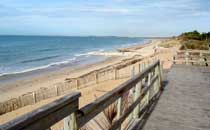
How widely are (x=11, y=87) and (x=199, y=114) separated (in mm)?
16973

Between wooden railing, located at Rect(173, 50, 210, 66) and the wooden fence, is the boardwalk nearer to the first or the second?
wooden railing, located at Rect(173, 50, 210, 66)

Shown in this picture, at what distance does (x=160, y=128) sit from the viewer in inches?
173

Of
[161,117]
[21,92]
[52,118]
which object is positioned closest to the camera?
[52,118]

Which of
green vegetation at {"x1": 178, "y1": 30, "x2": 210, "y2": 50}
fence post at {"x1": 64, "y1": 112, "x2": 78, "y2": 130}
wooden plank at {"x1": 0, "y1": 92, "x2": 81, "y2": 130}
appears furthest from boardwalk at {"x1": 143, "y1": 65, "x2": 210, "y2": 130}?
green vegetation at {"x1": 178, "y1": 30, "x2": 210, "y2": 50}

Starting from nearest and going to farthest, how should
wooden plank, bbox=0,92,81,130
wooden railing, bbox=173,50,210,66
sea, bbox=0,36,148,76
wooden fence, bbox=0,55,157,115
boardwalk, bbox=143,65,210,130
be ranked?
wooden plank, bbox=0,92,81,130 < boardwalk, bbox=143,65,210,130 < wooden fence, bbox=0,55,157,115 < wooden railing, bbox=173,50,210,66 < sea, bbox=0,36,148,76

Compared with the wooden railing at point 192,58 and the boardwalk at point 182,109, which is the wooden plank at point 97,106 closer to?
the boardwalk at point 182,109

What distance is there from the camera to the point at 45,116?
1728mm

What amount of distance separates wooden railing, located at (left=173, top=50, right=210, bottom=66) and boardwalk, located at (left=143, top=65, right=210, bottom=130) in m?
5.93

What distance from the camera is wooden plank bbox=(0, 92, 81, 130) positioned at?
4.87 ft

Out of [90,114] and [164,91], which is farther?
[164,91]

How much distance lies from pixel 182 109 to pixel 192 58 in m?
10.5

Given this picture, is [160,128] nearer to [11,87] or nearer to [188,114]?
[188,114]

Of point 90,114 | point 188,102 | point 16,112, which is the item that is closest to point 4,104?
point 16,112

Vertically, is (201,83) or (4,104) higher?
(201,83)
